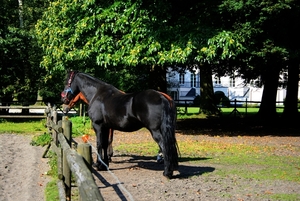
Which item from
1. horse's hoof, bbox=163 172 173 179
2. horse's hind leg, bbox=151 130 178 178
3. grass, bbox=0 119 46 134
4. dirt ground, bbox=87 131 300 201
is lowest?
grass, bbox=0 119 46 134

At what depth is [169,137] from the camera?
9047 millimetres

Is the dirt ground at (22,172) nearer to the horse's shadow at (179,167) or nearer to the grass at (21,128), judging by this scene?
the horse's shadow at (179,167)

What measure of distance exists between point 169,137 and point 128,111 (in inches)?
50.0

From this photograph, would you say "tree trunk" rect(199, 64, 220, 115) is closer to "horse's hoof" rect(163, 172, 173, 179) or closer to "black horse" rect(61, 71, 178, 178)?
"black horse" rect(61, 71, 178, 178)

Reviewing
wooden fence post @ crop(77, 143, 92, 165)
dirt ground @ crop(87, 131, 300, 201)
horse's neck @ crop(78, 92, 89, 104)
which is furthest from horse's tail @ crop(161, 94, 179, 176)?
wooden fence post @ crop(77, 143, 92, 165)

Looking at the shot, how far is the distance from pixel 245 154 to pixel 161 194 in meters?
6.17

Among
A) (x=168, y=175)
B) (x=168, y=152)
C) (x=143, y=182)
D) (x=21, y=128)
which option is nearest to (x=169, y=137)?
(x=168, y=152)

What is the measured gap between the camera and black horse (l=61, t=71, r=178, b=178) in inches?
360

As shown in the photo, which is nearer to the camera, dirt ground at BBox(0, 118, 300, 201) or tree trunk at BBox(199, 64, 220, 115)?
dirt ground at BBox(0, 118, 300, 201)

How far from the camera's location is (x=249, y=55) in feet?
60.6

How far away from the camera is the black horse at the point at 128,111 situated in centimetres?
914

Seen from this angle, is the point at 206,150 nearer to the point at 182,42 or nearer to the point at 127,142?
the point at 127,142

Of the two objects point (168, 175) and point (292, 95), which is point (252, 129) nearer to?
point (292, 95)

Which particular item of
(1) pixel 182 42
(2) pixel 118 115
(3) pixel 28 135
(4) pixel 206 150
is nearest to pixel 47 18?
(3) pixel 28 135
